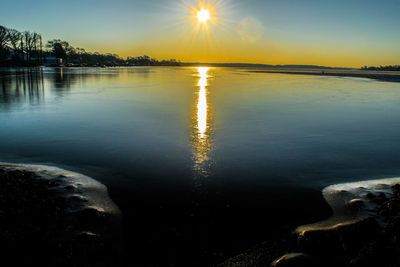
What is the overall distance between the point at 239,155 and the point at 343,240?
5.20 metres

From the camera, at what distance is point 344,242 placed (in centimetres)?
482

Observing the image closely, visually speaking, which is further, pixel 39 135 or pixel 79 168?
pixel 39 135

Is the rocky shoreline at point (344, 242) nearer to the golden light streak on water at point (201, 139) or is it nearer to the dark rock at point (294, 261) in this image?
the dark rock at point (294, 261)

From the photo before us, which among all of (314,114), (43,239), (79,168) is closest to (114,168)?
(79,168)

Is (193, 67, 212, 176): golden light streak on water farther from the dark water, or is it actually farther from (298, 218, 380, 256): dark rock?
(298, 218, 380, 256): dark rock

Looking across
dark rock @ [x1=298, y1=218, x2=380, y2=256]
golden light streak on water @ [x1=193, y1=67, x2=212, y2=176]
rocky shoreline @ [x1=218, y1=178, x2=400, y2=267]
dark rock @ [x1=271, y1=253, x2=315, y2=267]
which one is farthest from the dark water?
dark rock @ [x1=271, y1=253, x2=315, y2=267]

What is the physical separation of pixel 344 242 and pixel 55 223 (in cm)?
526

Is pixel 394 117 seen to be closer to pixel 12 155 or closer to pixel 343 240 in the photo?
pixel 343 240

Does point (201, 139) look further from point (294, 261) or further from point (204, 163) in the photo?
point (294, 261)

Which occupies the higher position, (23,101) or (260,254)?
(23,101)

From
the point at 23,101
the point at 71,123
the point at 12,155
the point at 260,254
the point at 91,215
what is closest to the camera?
the point at 260,254

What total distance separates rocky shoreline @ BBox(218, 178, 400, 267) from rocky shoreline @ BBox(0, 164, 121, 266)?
2.27 meters

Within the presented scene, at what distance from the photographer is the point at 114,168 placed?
845 cm

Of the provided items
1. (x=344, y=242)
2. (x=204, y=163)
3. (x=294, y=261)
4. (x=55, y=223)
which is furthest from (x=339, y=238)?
(x=55, y=223)
